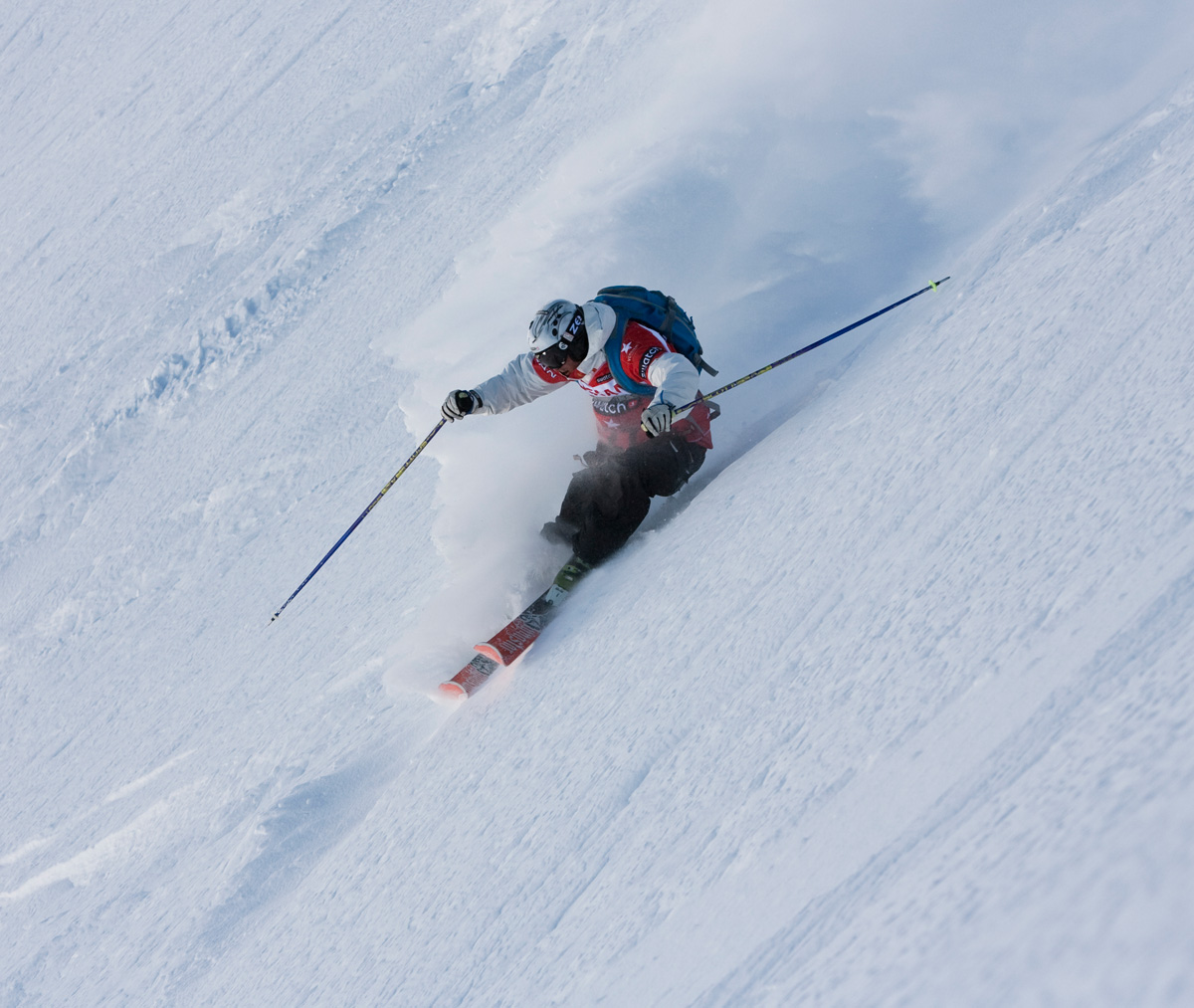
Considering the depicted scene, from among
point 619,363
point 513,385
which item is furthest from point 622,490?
point 513,385

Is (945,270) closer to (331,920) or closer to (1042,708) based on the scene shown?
(1042,708)

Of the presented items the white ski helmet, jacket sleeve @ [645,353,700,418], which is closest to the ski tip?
jacket sleeve @ [645,353,700,418]

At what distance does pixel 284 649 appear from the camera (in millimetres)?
4887

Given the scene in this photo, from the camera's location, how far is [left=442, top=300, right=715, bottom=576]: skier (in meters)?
3.92

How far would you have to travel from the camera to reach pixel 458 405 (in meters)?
4.28

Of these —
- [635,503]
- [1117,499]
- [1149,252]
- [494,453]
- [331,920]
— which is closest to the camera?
[1117,499]

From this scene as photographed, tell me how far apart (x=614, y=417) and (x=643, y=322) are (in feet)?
1.63

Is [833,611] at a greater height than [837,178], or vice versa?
[837,178]

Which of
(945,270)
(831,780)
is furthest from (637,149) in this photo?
(831,780)

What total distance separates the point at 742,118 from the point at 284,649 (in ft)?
15.1

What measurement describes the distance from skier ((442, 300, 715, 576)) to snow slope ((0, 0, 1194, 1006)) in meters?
0.22

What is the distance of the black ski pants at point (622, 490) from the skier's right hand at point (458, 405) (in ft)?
2.09

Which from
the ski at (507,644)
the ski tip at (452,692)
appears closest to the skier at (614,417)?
the ski at (507,644)

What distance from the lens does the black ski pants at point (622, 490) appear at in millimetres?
3951
